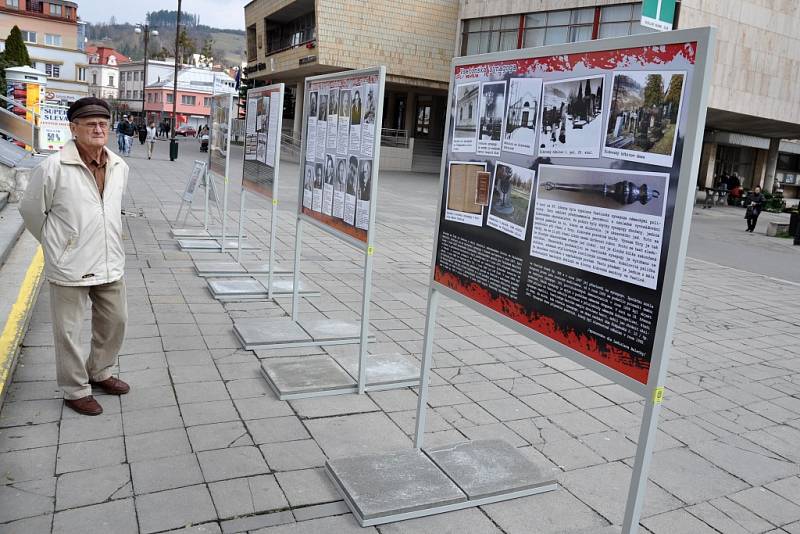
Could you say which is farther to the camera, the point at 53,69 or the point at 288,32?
the point at 53,69

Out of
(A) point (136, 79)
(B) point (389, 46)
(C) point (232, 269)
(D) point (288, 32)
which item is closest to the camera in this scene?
(C) point (232, 269)

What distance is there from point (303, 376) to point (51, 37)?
86.0 m

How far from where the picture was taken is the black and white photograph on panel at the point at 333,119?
5.48m

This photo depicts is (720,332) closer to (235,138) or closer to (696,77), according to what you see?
(696,77)

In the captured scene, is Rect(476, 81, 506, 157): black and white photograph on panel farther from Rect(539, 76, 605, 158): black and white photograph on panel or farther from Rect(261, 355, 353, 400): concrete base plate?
Rect(261, 355, 353, 400): concrete base plate

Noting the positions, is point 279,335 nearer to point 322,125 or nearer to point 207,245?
point 322,125

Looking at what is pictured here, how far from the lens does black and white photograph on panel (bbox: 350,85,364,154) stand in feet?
16.6

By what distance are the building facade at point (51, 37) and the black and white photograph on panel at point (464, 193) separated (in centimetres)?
7939

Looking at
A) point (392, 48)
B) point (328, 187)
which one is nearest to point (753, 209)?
point (328, 187)

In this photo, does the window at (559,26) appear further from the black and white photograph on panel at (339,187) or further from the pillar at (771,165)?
the black and white photograph on panel at (339,187)

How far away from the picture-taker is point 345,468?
3699 mm

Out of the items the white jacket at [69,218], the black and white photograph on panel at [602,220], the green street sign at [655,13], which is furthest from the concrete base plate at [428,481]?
the green street sign at [655,13]

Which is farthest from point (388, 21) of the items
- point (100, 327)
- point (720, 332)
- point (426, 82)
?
point (100, 327)

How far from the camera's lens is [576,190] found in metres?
2.84
